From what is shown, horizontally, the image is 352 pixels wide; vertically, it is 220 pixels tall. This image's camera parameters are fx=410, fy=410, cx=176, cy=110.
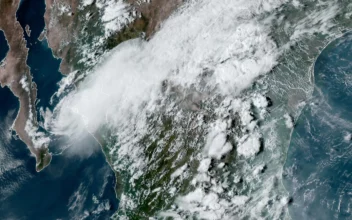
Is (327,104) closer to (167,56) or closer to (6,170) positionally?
(167,56)

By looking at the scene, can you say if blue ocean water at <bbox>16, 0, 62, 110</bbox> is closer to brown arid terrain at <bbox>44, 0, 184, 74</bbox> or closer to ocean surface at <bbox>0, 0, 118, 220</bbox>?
ocean surface at <bbox>0, 0, 118, 220</bbox>

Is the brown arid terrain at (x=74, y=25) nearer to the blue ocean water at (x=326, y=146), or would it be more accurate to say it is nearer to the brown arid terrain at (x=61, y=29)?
the brown arid terrain at (x=61, y=29)

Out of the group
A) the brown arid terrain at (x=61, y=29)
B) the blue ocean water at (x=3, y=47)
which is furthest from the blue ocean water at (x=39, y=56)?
the blue ocean water at (x=3, y=47)

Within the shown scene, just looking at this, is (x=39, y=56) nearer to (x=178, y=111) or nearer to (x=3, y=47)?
(x=3, y=47)

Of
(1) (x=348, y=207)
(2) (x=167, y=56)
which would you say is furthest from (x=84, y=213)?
(1) (x=348, y=207)

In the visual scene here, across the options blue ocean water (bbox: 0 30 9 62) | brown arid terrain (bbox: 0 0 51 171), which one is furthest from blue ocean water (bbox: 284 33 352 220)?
blue ocean water (bbox: 0 30 9 62)
